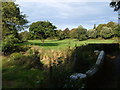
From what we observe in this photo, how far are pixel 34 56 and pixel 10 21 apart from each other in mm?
7341

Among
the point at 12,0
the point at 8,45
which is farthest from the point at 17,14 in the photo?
the point at 8,45

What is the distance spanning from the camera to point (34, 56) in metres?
8.91

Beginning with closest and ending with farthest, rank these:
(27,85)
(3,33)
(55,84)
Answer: (27,85) → (55,84) → (3,33)

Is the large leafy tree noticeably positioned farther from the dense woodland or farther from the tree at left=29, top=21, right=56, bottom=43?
the tree at left=29, top=21, right=56, bottom=43

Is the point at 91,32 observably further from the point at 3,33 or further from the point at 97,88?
the point at 97,88

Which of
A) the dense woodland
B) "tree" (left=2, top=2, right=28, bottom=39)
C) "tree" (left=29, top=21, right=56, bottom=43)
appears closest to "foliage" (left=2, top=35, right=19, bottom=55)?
the dense woodland

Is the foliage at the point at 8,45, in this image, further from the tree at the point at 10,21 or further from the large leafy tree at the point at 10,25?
the tree at the point at 10,21

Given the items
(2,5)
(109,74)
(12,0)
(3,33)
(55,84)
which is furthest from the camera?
(12,0)

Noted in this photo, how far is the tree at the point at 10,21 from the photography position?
14.0 meters

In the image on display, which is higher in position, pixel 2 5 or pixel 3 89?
pixel 2 5

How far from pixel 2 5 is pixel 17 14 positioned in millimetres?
2138

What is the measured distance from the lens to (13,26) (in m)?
14.8

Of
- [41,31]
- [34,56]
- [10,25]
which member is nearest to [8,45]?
[10,25]

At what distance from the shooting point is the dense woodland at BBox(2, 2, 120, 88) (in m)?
3.38
